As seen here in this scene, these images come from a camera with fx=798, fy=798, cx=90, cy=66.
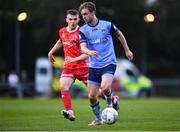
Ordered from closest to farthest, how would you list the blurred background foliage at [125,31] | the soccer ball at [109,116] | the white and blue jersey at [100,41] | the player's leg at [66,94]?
the soccer ball at [109,116] → the white and blue jersey at [100,41] → the player's leg at [66,94] → the blurred background foliage at [125,31]

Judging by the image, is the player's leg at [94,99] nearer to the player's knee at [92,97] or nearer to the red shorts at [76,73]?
the player's knee at [92,97]

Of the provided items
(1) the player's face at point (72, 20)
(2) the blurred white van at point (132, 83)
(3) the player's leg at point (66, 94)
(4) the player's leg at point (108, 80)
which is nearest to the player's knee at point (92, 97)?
(4) the player's leg at point (108, 80)

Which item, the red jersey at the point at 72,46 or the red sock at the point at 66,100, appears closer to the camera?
the red sock at the point at 66,100

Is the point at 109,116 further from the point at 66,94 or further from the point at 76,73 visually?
the point at 76,73

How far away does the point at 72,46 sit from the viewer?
59.1 ft

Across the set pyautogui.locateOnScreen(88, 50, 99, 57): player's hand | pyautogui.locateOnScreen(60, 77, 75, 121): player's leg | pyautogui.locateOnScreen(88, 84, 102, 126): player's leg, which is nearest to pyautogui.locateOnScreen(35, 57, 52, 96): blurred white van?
pyautogui.locateOnScreen(60, 77, 75, 121): player's leg

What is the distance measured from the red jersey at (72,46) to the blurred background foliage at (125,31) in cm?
3895

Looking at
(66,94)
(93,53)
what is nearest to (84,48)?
(93,53)

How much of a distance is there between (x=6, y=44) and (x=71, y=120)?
4612 centimetres

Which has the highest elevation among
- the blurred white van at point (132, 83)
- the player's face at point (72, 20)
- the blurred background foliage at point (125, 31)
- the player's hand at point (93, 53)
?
the player's face at point (72, 20)

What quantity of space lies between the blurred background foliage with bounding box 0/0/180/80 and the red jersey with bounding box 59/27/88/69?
38951 mm

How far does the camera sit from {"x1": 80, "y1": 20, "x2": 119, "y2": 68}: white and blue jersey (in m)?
16.6

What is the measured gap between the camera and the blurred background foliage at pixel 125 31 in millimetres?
59438

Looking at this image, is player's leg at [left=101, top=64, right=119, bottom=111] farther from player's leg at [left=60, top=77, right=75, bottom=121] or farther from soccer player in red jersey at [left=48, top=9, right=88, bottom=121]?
soccer player in red jersey at [left=48, top=9, right=88, bottom=121]
